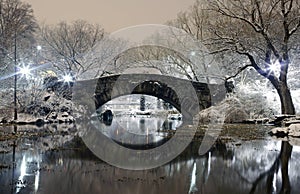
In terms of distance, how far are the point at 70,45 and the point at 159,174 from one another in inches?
1865

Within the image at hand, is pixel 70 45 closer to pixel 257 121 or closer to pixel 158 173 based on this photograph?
pixel 257 121

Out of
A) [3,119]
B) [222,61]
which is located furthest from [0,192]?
[222,61]

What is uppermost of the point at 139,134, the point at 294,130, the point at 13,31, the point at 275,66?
the point at 13,31

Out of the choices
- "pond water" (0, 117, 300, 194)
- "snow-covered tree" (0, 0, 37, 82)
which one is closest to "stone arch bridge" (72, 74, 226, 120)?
"snow-covered tree" (0, 0, 37, 82)

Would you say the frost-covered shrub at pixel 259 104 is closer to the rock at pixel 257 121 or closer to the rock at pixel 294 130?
the rock at pixel 257 121

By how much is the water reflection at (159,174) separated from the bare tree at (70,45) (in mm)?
40905

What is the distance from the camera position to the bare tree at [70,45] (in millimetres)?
51875

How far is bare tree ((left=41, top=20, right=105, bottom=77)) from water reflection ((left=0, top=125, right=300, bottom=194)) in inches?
1610

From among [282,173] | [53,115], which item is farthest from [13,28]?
[282,173]

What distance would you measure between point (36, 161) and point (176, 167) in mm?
4502

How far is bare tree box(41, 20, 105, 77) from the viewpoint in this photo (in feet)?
170

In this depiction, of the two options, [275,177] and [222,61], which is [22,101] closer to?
[222,61]

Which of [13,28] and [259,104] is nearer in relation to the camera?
[259,104]

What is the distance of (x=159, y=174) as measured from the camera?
8484 millimetres
